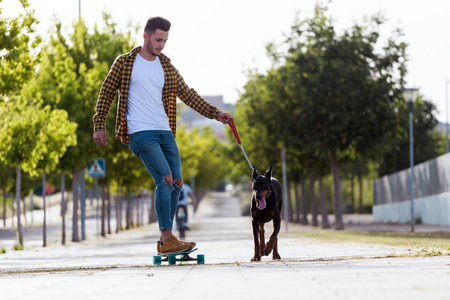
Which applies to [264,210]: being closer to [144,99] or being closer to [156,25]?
[144,99]

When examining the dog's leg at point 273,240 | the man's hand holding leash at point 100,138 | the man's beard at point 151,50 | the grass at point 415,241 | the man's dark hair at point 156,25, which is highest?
the man's dark hair at point 156,25

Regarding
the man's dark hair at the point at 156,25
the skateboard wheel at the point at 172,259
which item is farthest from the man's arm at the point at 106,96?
the skateboard wheel at the point at 172,259

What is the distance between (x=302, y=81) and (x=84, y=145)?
10957 millimetres

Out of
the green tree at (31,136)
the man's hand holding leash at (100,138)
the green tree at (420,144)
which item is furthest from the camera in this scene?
the green tree at (420,144)

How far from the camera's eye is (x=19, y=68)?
56.6 feet

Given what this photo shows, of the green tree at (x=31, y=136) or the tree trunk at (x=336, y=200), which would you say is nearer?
the green tree at (x=31, y=136)

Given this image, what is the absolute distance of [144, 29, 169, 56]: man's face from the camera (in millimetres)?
9047

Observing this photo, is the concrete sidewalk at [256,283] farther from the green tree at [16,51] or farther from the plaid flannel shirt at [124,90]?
the green tree at [16,51]

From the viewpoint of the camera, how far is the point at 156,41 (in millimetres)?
9070

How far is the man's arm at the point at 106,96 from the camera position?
29.9 feet

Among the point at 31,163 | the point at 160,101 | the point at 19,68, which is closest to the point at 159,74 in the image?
the point at 160,101

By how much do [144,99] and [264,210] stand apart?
2.57m

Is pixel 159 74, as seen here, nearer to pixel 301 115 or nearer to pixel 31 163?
pixel 31 163

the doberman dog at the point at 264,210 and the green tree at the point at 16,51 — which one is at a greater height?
the green tree at the point at 16,51
